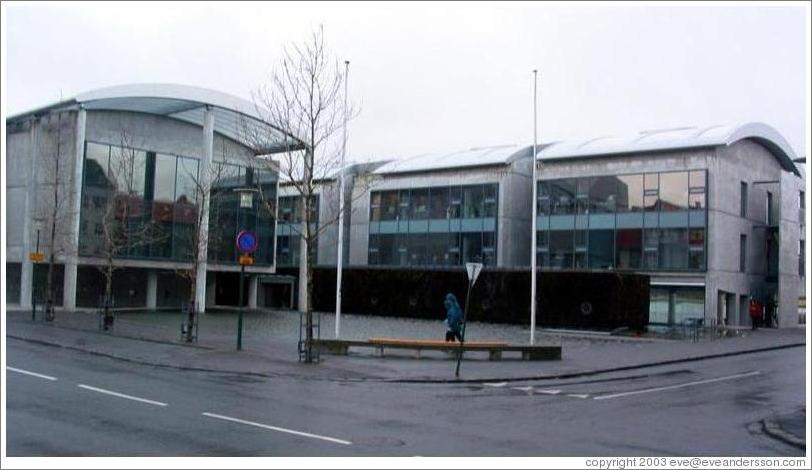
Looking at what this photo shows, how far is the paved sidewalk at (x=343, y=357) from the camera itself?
67.1 feet

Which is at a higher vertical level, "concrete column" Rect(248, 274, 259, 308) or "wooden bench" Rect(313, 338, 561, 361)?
"concrete column" Rect(248, 274, 259, 308)

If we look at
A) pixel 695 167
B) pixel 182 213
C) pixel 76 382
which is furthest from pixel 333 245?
pixel 76 382

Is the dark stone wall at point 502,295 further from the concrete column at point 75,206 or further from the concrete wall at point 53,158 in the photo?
the concrete column at point 75,206

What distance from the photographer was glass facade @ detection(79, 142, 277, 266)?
41750mm

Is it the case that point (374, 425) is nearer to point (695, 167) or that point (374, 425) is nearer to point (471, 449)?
point (471, 449)

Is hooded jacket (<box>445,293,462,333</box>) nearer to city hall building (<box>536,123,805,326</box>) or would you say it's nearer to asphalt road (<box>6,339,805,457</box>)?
asphalt road (<box>6,339,805,457</box>)

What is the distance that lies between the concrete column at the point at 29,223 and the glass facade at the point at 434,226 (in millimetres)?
23866

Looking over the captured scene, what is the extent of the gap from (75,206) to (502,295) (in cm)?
2135

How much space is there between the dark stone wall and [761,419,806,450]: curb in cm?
2499

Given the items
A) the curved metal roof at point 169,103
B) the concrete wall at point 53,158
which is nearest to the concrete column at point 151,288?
the concrete wall at point 53,158

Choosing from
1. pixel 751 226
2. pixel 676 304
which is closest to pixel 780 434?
pixel 676 304

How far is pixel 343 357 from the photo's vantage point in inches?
922

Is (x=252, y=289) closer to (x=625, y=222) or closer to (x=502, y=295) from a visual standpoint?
(x=502, y=295)

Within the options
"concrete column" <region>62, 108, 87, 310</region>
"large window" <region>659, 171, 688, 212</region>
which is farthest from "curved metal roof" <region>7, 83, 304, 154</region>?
"large window" <region>659, 171, 688, 212</region>
